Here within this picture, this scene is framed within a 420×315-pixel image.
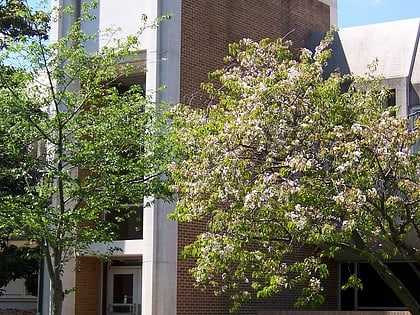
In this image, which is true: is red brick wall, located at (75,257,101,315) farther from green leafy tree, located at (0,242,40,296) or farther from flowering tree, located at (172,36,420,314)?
flowering tree, located at (172,36,420,314)

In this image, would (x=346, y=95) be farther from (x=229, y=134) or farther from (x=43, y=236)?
(x=43, y=236)

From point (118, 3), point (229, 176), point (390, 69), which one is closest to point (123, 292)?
point (118, 3)

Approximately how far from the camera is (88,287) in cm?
2456

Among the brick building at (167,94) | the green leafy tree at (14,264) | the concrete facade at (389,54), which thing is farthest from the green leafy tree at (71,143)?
the concrete facade at (389,54)

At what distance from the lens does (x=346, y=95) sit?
613 inches

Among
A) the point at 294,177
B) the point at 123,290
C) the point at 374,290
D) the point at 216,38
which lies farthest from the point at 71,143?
the point at 374,290

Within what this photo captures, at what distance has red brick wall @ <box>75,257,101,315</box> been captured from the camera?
24.3 metres

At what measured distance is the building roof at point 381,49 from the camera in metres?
24.5

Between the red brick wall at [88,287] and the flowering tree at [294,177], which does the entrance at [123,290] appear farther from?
the flowering tree at [294,177]

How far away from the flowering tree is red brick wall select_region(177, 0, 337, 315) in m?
7.32

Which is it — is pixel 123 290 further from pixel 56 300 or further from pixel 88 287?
Answer: pixel 56 300

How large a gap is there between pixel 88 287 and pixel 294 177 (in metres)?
11.9

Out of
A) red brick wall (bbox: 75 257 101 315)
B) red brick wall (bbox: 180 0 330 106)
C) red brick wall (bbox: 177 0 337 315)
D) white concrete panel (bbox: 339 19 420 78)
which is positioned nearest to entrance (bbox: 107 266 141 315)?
red brick wall (bbox: 75 257 101 315)

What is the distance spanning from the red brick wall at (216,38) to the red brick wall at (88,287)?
146 inches
